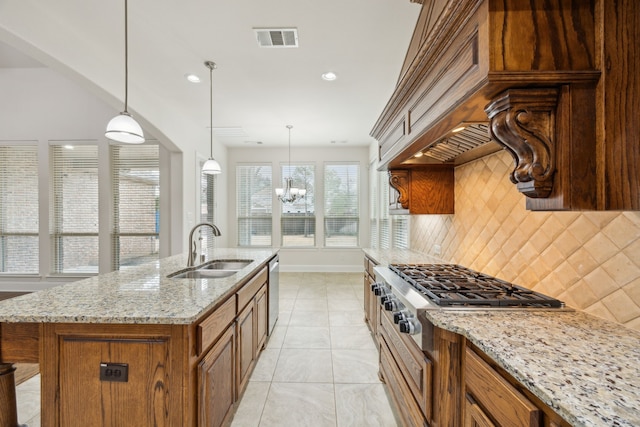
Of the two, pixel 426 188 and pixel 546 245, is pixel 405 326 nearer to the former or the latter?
pixel 546 245

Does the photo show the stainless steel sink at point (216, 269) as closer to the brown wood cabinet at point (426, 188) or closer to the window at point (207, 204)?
the brown wood cabinet at point (426, 188)

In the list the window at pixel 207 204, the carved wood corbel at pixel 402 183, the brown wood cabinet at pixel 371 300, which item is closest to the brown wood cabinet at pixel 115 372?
the brown wood cabinet at pixel 371 300

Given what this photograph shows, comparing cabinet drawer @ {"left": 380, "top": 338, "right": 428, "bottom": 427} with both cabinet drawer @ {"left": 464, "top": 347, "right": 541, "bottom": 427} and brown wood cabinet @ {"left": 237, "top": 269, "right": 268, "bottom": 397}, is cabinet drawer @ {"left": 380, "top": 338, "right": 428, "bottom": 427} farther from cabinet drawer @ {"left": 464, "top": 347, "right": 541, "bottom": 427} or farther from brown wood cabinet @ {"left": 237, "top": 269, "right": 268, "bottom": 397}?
brown wood cabinet @ {"left": 237, "top": 269, "right": 268, "bottom": 397}

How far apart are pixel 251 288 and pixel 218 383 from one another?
0.77 metres

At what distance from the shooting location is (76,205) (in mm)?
4777

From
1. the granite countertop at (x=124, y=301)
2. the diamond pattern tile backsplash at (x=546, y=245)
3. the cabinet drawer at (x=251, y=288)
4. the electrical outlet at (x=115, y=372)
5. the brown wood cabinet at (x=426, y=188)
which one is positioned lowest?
the electrical outlet at (x=115, y=372)

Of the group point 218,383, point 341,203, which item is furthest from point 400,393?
point 341,203

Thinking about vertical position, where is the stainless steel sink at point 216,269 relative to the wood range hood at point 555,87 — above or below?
below

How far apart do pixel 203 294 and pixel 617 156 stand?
6.02 feet

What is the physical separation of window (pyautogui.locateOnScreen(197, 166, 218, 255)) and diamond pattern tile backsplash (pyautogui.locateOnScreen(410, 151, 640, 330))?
4.42 meters

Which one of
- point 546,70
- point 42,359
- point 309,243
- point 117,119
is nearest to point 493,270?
point 546,70

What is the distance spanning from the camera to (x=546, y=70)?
0.93m

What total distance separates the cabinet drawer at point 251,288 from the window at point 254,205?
406 cm

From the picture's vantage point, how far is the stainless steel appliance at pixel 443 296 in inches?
50.5
